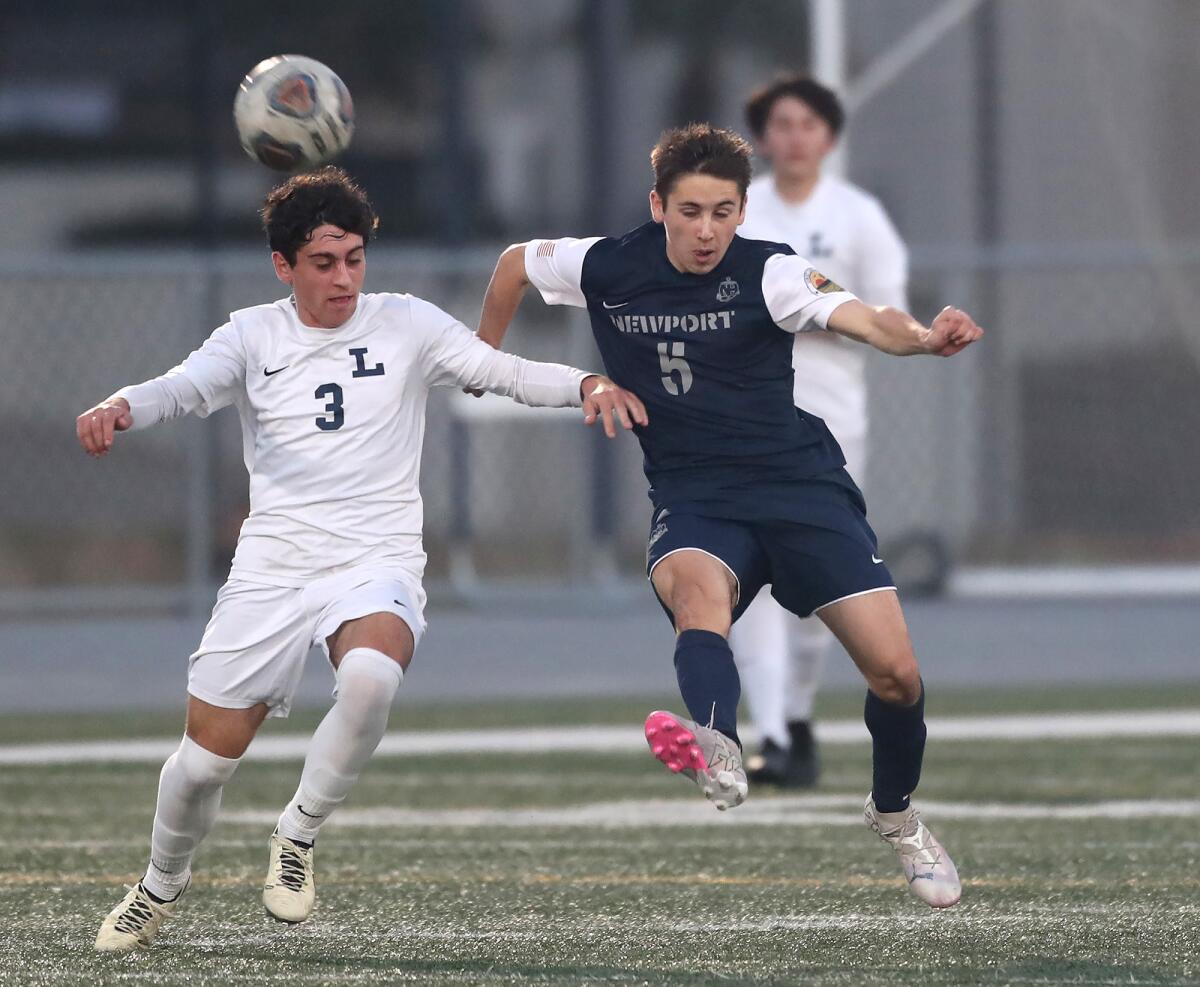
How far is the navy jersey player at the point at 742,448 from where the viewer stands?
5.27 m

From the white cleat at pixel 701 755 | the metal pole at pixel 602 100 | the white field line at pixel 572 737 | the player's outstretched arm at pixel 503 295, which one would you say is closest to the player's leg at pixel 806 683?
the white field line at pixel 572 737

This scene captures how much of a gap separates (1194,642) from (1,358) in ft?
19.7

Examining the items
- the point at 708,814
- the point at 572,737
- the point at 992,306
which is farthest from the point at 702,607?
the point at 992,306

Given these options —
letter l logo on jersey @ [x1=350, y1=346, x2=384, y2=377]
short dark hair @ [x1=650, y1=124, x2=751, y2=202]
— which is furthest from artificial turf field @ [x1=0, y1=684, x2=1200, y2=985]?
short dark hair @ [x1=650, y1=124, x2=751, y2=202]

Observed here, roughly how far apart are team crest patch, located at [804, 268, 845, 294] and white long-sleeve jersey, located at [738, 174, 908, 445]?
1994mm

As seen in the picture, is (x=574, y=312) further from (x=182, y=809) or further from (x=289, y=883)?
(x=289, y=883)

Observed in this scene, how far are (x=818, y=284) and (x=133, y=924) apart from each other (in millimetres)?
1937

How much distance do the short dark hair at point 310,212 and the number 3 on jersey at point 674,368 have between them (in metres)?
0.68

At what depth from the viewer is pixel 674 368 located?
5.41 metres

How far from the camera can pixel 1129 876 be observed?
5871 millimetres

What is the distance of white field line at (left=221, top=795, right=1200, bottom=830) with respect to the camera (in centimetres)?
693

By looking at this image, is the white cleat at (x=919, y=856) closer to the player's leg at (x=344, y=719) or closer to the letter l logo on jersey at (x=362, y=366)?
the player's leg at (x=344, y=719)

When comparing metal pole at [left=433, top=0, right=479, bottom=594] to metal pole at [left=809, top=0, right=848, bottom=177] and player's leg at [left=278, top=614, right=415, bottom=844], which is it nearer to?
metal pole at [left=809, top=0, right=848, bottom=177]

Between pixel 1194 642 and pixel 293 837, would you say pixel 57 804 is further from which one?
pixel 1194 642
